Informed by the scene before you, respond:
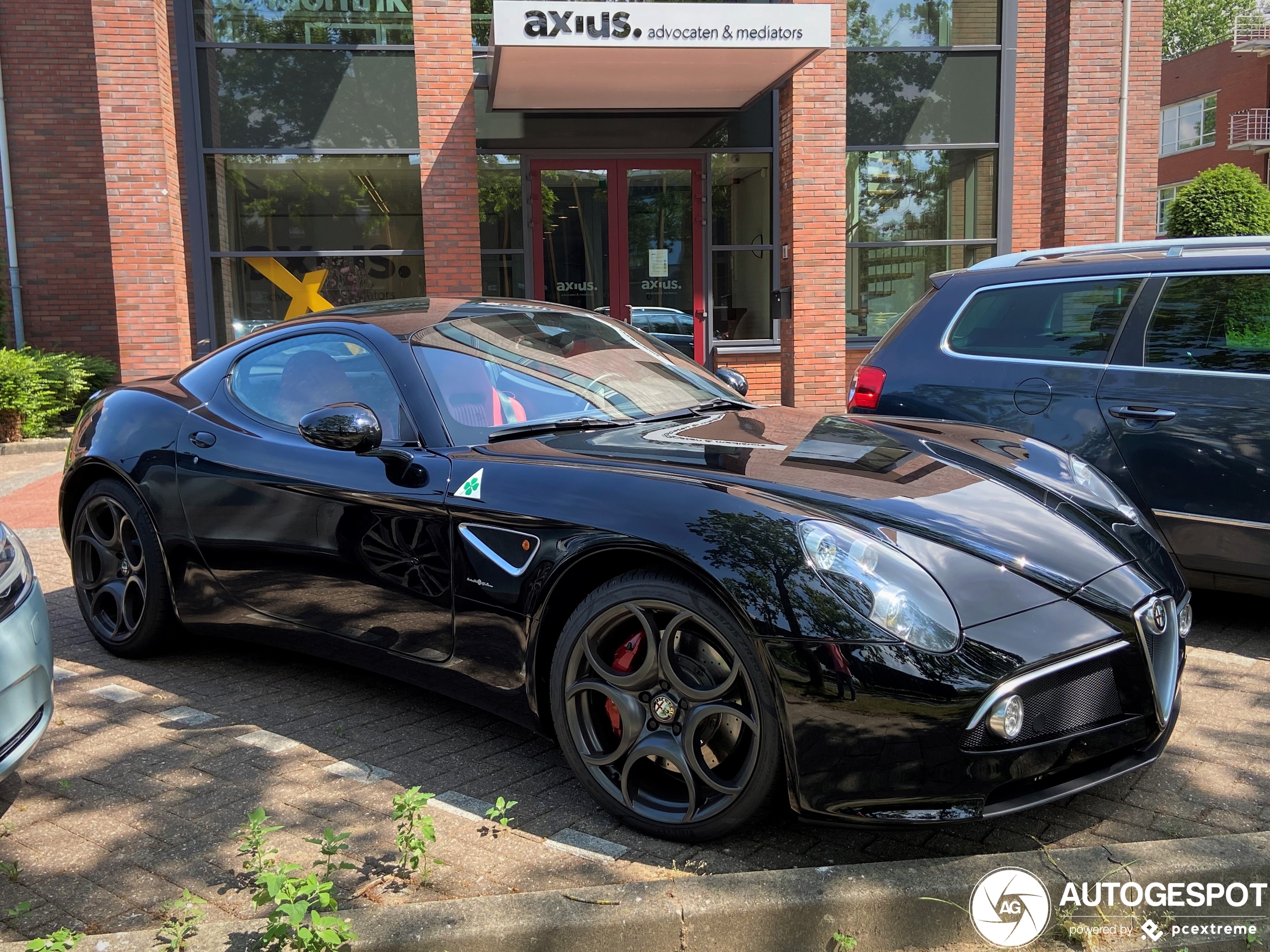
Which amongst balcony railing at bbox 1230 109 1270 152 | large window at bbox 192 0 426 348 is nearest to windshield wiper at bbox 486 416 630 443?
large window at bbox 192 0 426 348

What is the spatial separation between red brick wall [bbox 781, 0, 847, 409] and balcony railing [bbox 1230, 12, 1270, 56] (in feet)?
131

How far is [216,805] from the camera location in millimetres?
3004

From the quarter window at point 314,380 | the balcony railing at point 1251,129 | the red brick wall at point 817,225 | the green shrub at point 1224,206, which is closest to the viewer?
the quarter window at point 314,380

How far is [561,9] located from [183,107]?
5252 mm

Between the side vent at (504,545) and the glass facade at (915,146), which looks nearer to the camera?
the side vent at (504,545)

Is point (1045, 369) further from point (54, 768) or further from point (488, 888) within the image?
point (54, 768)

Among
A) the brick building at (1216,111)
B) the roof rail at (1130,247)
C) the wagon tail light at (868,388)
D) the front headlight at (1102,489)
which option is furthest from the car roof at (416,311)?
the brick building at (1216,111)

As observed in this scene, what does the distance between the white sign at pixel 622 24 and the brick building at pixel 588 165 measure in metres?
0.65

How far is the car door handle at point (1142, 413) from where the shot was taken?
4.35 m

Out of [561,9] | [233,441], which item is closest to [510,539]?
[233,441]

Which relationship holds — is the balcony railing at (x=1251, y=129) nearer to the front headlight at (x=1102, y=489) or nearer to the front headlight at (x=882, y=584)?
the front headlight at (x=1102, y=489)

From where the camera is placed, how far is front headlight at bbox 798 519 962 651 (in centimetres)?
238

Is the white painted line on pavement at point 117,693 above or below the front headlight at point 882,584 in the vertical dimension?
below

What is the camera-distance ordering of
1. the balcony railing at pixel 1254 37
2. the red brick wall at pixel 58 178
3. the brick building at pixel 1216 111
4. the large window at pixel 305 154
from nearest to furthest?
the large window at pixel 305 154 < the red brick wall at pixel 58 178 < the balcony railing at pixel 1254 37 < the brick building at pixel 1216 111
